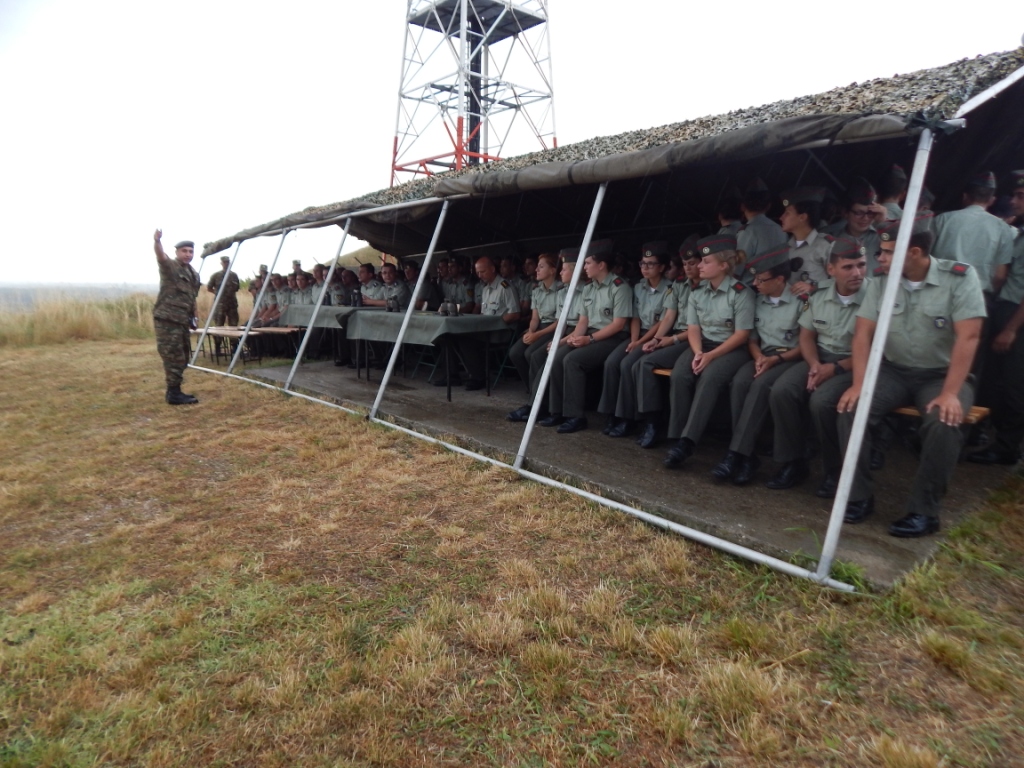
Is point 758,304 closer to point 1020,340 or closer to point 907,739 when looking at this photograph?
point 1020,340

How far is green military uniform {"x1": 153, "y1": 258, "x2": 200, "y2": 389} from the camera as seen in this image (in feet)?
22.1

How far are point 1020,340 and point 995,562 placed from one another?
1.74 m

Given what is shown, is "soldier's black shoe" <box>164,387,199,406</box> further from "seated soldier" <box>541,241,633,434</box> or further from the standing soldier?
the standing soldier

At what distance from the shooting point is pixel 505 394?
265 inches

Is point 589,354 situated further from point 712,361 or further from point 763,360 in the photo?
point 763,360

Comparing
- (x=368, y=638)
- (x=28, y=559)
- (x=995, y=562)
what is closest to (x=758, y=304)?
(x=995, y=562)

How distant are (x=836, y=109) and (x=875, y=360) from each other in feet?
6.30

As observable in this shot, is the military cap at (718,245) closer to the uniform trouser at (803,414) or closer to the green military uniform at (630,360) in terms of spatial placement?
the green military uniform at (630,360)

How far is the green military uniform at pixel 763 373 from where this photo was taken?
3.68m

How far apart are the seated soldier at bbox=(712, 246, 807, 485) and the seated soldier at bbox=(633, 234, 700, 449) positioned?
1.88 feet

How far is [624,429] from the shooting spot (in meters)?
4.81

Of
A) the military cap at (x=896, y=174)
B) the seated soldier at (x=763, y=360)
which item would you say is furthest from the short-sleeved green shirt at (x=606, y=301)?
the military cap at (x=896, y=174)

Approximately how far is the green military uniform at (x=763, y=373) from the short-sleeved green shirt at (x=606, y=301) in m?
1.16

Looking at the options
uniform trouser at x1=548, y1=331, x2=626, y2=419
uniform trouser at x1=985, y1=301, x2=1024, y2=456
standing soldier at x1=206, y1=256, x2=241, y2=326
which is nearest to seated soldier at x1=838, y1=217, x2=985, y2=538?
uniform trouser at x1=985, y1=301, x2=1024, y2=456
